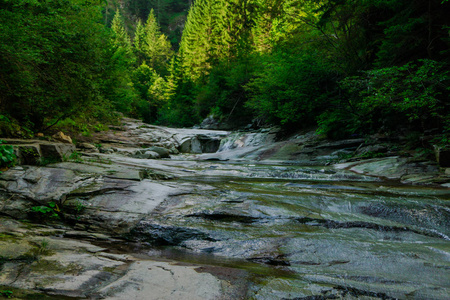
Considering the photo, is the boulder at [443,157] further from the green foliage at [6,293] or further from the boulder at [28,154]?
the boulder at [28,154]

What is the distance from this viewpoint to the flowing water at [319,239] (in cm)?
218

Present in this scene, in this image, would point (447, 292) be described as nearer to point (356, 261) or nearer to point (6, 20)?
point (356, 261)

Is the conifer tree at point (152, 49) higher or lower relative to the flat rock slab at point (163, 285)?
higher

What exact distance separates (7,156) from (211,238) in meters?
4.02

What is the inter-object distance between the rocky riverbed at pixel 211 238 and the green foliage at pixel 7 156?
22 centimetres

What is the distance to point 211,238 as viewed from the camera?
3418 millimetres

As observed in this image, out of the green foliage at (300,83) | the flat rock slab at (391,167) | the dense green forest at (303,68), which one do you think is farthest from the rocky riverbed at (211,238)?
the green foliage at (300,83)

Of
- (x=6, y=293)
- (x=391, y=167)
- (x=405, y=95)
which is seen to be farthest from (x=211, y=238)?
(x=405, y=95)

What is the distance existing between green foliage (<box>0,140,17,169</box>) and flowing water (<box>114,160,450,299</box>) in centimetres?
294

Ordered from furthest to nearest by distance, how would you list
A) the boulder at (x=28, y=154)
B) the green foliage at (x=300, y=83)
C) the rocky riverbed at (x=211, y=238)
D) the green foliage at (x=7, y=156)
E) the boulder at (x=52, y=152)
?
1. the green foliage at (x=300, y=83)
2. the boulder at (x=52, y=152)
3. the boulder at (x=28, y=154)
4. the green foliage at (x=7, y=156)
5. the rocky riverbed at (x=211, y=238)

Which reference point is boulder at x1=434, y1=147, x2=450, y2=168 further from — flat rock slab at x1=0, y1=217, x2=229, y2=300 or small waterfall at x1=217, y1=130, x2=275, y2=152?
small waterfall at x1=217, y1=130, x2=275, y2=152

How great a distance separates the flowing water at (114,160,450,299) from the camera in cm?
218

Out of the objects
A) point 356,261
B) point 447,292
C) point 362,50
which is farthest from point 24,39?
point 362,50

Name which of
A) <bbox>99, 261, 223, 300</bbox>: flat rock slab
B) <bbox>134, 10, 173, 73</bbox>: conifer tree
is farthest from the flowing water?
<bbox>134, 10, 173, 73</bbox>: conifer tree
